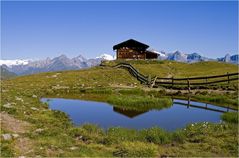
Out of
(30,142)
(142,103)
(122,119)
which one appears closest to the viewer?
(30,142)

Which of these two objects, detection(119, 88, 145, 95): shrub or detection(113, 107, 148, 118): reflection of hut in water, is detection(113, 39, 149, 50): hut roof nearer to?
detection(119, 88, 145, 95): shrub

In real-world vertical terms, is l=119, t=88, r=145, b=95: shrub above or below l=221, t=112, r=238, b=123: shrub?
above

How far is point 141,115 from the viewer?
3192 cm

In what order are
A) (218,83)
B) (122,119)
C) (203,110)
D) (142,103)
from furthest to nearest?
1. (218,83)
2. (142,103)
3. (203,110)
4. (122,119)

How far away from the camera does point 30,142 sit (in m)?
18.4

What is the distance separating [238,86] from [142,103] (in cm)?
1854

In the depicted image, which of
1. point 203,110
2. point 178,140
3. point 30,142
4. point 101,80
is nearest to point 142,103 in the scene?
point 203,110

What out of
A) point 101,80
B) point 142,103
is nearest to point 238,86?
point 142,103

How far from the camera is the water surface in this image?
27.7 metres

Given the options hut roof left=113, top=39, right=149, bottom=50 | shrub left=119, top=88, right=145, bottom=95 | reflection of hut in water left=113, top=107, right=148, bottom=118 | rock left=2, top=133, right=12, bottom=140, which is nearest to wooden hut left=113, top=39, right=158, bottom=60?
hut roof left=113, top=39, right=149, bottom=50

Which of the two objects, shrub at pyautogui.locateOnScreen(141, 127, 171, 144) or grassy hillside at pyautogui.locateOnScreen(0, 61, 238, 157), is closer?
grassy hillside at pyautogui.locateOnScreen(0, 61, 238, 157)

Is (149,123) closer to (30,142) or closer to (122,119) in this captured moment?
(122,119)

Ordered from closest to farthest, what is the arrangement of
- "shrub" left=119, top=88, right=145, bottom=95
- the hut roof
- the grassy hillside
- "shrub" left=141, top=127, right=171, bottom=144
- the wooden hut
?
the grassy hillside
"shrub" left=141, top=127, right=171, bottom=144
"shrub" left=119, top=88, right=145, bottom=95
the hut roof
the wooden hut

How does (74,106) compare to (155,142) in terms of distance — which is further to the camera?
(74,106)
